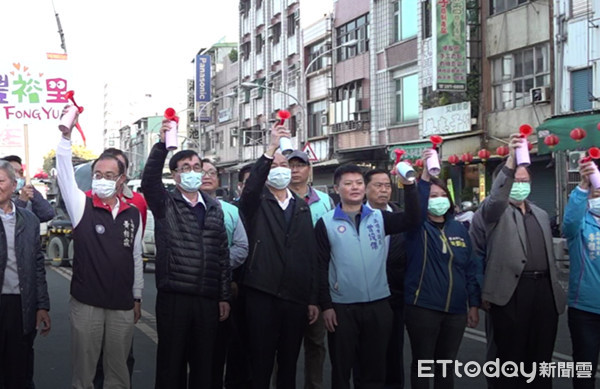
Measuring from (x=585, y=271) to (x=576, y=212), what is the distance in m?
0.45

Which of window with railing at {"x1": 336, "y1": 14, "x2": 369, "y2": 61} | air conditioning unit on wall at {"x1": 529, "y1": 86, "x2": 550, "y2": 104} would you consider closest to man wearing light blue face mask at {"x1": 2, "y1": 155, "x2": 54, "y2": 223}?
air conditioning unit on wall at {"x1": 529, "y1": 86, "x2": 550, "y2": 104}

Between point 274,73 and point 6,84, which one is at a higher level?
point 274,73

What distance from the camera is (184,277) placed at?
5.52 m

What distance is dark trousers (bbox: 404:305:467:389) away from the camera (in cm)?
577

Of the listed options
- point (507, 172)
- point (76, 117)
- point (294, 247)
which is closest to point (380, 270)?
point (294, 247)

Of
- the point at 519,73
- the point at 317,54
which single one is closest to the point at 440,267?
the point at 519,73

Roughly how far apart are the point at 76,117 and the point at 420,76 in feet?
77.1

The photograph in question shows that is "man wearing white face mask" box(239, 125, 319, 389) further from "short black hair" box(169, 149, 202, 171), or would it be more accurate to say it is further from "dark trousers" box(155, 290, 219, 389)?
"short black hair" box(169, 149, 202, 171)

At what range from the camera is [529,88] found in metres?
22.9

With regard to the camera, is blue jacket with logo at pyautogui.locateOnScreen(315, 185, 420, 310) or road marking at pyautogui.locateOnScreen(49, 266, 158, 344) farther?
road marking at pyautogui.locateOnScreen(49, 266, 158, 344)

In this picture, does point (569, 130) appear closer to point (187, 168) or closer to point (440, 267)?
point (440, 267)

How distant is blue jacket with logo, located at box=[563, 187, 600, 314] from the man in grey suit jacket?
140 millimetres

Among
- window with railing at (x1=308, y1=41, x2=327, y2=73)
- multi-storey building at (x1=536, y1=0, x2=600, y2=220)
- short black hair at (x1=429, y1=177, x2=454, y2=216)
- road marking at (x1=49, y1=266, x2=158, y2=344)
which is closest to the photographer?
short black hair at (x1=429, y1=177, x2=454, y2=216)

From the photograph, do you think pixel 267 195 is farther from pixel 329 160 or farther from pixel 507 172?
pixel 329 160
